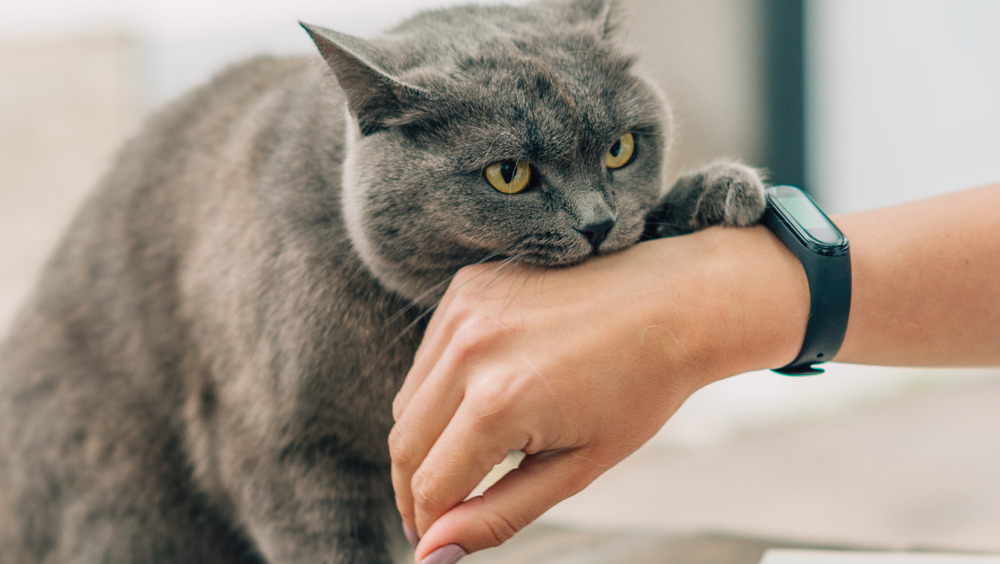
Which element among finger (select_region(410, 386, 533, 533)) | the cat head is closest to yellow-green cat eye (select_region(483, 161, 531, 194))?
the cat head

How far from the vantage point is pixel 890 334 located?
0.83 meters

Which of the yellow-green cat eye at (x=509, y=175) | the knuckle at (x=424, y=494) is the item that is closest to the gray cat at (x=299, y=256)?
the yellow-green cat eye at (x=509, y=175)

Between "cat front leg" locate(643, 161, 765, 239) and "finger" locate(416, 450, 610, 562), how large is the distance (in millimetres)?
312

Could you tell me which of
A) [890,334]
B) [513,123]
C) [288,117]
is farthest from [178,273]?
[890,334]

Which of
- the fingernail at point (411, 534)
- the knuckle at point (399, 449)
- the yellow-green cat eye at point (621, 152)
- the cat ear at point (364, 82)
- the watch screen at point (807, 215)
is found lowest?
the fingernail at point (411, 534)

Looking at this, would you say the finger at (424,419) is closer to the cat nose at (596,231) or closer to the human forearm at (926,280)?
the cat nose at (596,231)

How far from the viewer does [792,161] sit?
2467 millimetres

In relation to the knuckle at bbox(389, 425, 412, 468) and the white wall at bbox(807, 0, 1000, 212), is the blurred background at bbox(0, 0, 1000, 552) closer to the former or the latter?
the white wall at bbox(807, 0, 1000, 212)

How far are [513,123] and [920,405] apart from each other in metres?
1.89

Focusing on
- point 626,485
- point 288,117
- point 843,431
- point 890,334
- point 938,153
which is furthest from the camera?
point 938,153

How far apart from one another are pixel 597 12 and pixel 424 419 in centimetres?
58

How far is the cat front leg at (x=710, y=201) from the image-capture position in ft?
2.68

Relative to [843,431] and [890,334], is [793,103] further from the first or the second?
[890,334]

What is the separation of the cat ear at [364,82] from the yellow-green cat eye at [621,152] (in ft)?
0.72
